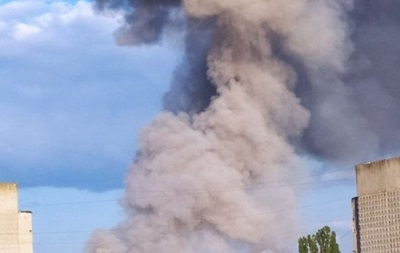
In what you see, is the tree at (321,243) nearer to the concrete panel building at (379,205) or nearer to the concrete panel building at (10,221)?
the concrete panel building at (379,205)

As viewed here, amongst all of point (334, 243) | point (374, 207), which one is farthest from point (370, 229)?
point (334, 243)

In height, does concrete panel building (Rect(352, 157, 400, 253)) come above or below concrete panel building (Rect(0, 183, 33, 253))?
below

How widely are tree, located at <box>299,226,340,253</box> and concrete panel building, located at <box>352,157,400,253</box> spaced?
5465 mm

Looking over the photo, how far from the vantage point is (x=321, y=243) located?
220 ft

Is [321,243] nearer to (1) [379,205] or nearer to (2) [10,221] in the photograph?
(1) [379,205]

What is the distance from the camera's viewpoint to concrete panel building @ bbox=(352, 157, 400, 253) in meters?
71.4

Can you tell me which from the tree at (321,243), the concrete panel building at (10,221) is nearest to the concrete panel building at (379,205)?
the tree at (321,243)

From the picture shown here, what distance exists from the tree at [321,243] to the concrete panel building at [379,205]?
5465mm

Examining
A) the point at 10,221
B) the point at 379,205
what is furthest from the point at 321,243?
the point at 10,221

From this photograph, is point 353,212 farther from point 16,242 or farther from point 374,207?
point 16,242

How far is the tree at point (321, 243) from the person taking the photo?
67.0m

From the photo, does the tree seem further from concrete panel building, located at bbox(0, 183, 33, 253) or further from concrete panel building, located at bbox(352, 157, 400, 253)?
concrete panel building, located at bbox(0, 183, 33, 253)

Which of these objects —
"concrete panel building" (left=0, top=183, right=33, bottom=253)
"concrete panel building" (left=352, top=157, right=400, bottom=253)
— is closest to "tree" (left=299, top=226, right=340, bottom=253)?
"concrete panel building" (left=352, top=157, right=400, bottom=253)

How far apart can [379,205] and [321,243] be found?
6379 millimetres
